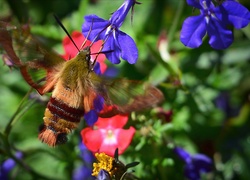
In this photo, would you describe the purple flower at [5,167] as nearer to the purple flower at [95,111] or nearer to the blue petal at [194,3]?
the purple flower at [95,111]

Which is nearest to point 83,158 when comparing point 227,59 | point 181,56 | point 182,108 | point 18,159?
point 18,159

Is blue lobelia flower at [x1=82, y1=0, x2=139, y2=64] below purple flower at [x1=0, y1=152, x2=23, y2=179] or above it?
above

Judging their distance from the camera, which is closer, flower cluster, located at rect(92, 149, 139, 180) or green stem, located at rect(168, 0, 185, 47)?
flower cluster, located at rect(92, 149, 139, 180)

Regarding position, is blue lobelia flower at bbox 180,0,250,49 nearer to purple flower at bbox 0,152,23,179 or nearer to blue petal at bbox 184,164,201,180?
blue petal at bbox 184,164,201,180

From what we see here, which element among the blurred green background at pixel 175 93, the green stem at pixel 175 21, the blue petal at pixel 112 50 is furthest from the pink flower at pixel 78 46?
the green stem at pixel 175 21

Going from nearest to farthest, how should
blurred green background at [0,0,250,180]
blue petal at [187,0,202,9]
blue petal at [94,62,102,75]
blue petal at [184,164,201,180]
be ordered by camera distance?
blue petal at [187,0,202,9]
blue petal at [94,62,102,75]
blue petal at [184,164,201,180]
blurred green background at [0,0,250,180]

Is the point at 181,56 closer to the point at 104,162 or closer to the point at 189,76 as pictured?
the point at 189,76

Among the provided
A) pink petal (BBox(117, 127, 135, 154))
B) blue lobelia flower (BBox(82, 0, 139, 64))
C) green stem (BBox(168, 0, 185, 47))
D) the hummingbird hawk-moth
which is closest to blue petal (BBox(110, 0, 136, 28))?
blue lobelia flower (BBox(82, 0, 139, 64))
